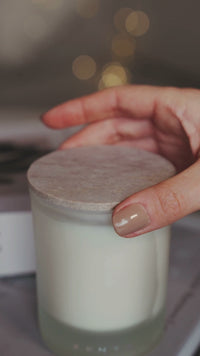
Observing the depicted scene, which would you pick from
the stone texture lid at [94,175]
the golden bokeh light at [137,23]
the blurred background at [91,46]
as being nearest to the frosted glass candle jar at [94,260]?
the stone texture lid at [94,175]

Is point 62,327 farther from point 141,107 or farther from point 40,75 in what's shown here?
point 40,75

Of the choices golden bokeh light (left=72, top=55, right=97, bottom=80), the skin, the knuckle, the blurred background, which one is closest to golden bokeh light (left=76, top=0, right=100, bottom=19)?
the blurred background

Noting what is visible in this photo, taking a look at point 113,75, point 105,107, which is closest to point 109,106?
point 105,107

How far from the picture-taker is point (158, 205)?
388 millimetres

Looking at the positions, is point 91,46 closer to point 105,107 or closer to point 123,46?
A: point 123,46

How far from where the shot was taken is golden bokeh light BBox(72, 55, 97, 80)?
1092 mm

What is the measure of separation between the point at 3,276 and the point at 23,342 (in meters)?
0.13

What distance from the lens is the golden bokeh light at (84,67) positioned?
109 centimetres

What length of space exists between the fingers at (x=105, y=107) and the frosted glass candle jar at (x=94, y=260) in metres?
0.14

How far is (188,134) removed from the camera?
1.76ft

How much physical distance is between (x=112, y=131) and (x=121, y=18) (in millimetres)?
533

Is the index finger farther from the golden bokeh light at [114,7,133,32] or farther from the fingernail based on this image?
the golden bokeh light at [114,7,133,32]

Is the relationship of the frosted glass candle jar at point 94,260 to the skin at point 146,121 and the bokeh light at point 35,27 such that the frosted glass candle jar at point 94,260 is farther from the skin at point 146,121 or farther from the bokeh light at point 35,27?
the bokeh light at point 35,27

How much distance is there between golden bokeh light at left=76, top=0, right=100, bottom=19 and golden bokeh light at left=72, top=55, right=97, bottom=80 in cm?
10
